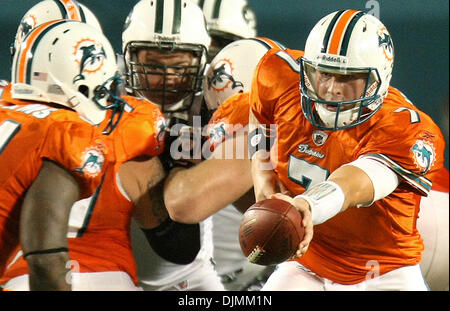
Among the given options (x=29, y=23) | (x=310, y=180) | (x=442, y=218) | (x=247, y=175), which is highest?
(x=29, y=23)

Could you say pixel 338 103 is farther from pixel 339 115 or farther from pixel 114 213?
pixel 114 213

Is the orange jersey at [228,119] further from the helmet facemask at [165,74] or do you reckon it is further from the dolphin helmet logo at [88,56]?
the dolphin helmet logo at [88,56]

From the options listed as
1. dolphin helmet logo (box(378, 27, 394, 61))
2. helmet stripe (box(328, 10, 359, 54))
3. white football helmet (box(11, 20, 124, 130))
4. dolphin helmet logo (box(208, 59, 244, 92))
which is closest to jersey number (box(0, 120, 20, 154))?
white football helmet (box(11, 20, 124, 130))

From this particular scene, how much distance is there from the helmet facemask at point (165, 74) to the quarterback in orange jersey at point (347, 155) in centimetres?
35

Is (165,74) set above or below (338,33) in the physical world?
below

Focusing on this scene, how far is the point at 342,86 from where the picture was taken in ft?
5.82

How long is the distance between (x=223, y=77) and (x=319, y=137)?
0.52 metres

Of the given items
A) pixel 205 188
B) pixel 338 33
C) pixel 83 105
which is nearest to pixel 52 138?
pixel 83 105

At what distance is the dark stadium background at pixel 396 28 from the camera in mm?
2172
